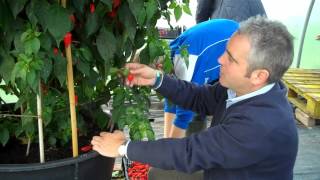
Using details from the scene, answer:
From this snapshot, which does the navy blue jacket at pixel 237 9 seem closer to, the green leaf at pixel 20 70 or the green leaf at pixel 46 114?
the green leaf at pixel 46 114

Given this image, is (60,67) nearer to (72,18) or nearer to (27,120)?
(72,18)

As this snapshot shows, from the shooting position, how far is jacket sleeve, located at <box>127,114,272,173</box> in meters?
1.38

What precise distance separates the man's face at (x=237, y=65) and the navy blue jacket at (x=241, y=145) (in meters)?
0.07

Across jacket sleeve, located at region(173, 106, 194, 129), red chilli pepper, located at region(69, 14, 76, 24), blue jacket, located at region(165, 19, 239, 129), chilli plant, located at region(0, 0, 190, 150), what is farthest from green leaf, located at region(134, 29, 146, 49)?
jacket sleeve, located at region(173, 106, 194, 129)

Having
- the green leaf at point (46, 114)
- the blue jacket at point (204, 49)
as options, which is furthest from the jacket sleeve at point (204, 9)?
the green leaf at point (46, 114)

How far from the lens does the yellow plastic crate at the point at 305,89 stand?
3850 millimetres

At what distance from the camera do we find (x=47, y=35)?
4.27 ft

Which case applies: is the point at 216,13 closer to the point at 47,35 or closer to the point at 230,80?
the point at 230,80

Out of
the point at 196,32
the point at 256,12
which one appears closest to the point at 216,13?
the point at 256,12

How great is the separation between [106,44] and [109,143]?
1.13 ft

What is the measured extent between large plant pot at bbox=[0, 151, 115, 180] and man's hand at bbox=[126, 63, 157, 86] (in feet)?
1.08

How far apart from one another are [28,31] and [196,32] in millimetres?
1349

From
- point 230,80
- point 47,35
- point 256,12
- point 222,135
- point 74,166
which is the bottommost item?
point 74,166

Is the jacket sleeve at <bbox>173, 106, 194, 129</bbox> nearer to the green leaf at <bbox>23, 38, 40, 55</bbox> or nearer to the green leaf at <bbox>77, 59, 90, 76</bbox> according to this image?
the green leaf at <bbox>77, 59, 90, 76</bbox>
